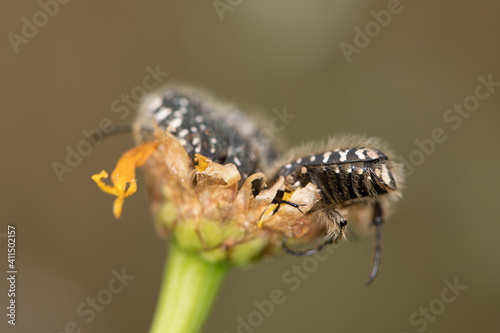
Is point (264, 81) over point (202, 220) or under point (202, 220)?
over

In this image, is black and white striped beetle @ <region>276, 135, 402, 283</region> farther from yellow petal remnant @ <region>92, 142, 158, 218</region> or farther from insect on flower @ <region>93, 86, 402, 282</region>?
yellow petal remnant @ <region>92, 142, 158, 218</region>

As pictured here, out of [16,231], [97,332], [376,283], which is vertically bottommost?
[97,332]

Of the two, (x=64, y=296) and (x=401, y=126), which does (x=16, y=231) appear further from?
(x=401, y=126)

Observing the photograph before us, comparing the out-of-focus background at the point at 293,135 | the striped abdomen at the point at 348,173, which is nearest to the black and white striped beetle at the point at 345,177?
the striped abdomen at the point at 348,173

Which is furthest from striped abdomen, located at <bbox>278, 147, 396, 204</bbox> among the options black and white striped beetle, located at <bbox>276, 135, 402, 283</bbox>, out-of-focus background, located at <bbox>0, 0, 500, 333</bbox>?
out-of-focus background, located at <bbox>0, 0, 500, 333</bbox>

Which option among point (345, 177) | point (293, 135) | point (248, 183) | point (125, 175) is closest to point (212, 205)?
point (248, 183)

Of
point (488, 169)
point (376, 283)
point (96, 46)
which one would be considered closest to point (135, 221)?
point (96, 46)
